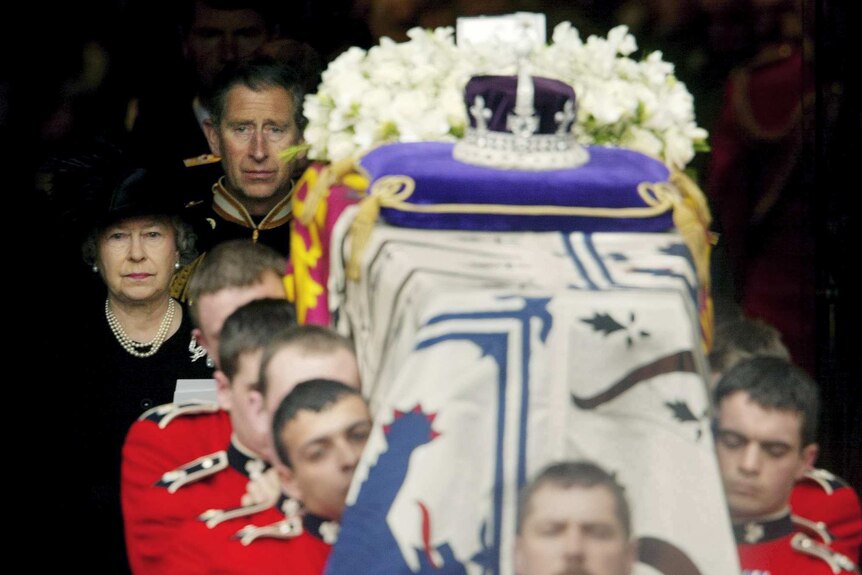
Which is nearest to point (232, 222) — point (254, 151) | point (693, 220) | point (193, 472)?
point (254, 151)

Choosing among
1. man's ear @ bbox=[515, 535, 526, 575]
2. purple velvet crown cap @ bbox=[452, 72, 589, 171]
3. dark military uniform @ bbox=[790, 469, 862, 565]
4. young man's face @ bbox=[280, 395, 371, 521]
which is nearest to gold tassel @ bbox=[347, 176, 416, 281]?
purple velvet crown cap @ bbox=[452, 72, 589, 171]

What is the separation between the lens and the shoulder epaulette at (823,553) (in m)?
3.09

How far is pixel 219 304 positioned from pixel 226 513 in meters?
0.47

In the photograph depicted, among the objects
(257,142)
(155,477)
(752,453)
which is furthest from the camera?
(257,142)

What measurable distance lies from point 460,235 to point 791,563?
0.84 metres

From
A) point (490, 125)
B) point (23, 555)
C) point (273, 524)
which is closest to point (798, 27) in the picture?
point (490, 125)

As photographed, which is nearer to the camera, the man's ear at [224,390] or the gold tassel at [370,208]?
the gold tassel at [370,208]

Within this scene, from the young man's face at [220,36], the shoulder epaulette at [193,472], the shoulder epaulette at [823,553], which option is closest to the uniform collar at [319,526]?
the shoulder epaulette at [193,472]

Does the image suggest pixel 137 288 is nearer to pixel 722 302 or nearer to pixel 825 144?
pixel 722 302

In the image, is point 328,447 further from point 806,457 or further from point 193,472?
point 806,457

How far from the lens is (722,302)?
3.62 m

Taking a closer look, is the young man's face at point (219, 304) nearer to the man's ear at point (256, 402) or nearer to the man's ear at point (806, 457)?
the man's ear at point (256, 402)

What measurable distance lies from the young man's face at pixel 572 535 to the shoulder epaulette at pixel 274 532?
425 mm

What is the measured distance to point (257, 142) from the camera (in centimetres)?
367
